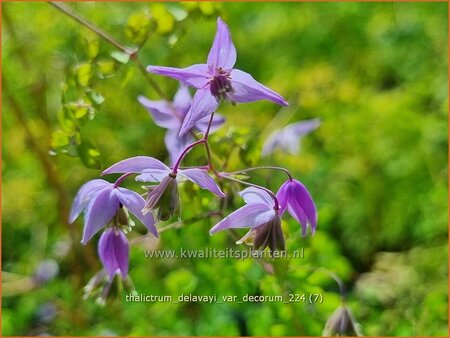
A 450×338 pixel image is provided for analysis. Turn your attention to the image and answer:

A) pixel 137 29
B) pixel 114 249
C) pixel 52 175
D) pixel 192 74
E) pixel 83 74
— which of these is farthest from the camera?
pixel 52 175

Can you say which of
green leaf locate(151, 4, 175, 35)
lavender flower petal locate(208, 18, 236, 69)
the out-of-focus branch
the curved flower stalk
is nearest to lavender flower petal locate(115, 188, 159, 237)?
the curved flower stalk

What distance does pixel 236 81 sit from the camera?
959mm

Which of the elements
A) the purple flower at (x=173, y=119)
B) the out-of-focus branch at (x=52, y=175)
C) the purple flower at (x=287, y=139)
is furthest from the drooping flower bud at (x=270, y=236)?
the out-of-focus branch at (x=52, y=175)

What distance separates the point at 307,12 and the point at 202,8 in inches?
63.6

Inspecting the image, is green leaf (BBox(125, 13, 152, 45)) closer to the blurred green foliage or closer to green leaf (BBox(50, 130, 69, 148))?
the blurred green foliage

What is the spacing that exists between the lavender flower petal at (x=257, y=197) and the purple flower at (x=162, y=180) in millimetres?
70

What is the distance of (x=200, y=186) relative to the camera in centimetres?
98

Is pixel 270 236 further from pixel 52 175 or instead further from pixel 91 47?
pixel 52 175

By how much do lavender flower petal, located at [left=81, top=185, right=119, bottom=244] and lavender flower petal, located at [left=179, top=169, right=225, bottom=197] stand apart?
116 mm

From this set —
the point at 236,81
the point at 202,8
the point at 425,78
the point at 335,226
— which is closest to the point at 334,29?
the point at 425,78

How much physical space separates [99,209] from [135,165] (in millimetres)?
92

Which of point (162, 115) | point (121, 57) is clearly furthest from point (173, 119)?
point (121, 57)

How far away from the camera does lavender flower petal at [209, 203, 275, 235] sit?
0.98 m

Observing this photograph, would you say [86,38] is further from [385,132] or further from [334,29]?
[334,29]
